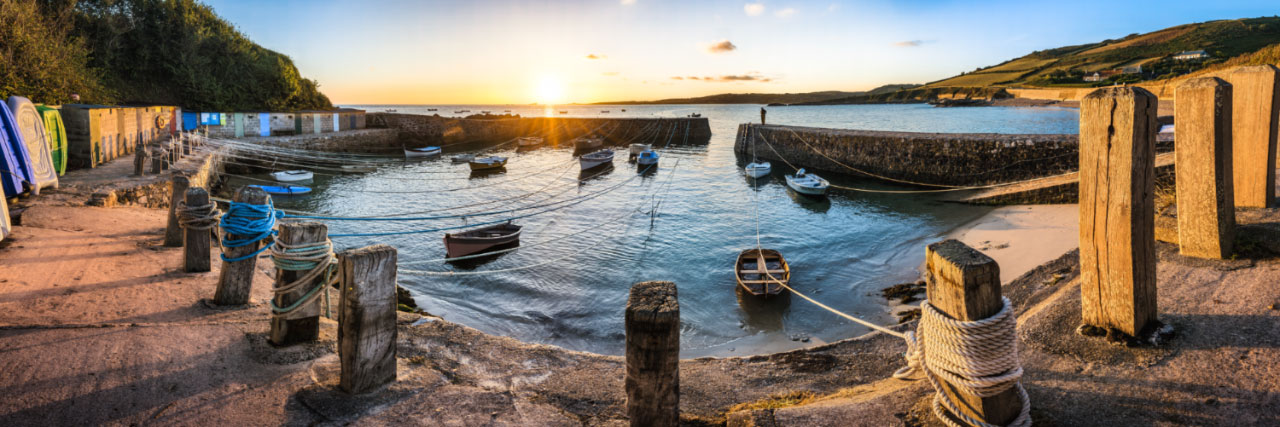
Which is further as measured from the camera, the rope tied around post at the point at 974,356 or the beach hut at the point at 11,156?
the beach hut at the point at 11,156

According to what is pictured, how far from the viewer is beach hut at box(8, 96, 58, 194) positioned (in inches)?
467

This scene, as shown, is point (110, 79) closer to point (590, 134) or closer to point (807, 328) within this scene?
point (590, 134)

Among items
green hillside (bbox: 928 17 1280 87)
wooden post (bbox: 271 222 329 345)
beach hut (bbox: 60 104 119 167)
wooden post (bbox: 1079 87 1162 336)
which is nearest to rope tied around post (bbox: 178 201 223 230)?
wooden post (bbox: 271 222 329 345)

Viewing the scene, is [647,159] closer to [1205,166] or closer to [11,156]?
[11,156]

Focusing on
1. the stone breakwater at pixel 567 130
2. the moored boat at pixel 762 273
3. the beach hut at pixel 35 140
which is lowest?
the moored boat at pixel 762 273

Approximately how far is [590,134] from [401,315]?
192 ft

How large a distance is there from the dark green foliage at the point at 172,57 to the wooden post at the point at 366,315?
4575 cm

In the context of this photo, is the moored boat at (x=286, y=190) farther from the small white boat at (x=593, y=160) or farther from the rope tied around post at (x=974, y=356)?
the rope tied around post at (x=974, y=356)

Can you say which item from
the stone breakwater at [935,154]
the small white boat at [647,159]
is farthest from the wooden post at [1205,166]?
the small white boat at [647,159]

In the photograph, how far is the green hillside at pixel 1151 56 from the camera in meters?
84.4

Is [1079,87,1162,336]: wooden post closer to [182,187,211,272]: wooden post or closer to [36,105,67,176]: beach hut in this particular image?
[182,187,211,272]: wooden post

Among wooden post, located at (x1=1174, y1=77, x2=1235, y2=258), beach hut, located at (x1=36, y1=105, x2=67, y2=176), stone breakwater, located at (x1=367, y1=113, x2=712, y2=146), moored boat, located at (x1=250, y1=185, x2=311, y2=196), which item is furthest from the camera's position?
stone breakwater, located at (x1=367, y1=113, x2=712, y2=146)

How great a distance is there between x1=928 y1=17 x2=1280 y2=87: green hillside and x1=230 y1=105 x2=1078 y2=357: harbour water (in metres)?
77.7

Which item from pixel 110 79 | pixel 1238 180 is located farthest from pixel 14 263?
pixel 110 79
